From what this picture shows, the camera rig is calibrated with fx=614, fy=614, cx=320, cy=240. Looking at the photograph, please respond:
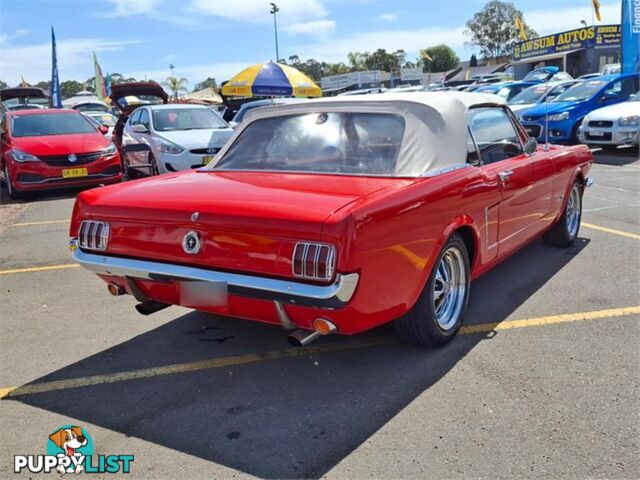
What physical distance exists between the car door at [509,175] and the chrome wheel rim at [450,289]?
58 cm

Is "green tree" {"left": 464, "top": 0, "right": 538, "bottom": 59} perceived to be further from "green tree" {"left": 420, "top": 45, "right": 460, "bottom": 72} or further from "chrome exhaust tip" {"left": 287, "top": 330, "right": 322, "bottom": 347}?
"chrome exhaust tip" {"left": 287, "top": 330, "right": 322, "bottom": 347}

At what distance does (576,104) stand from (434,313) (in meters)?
12.5

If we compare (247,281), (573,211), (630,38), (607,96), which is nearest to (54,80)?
(607,96)

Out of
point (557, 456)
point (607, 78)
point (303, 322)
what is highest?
point (607, 78)

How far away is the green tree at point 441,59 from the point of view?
92.1 m

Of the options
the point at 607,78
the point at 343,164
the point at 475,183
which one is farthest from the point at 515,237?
the point at 607,78

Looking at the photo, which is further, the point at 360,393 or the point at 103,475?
the point at 360,393

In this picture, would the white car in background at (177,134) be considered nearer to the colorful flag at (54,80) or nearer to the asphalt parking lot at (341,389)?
the asphalt parking lot at (341,389)

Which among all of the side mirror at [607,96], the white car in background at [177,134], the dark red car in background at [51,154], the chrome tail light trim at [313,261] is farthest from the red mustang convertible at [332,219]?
the side mirror at [607,96]

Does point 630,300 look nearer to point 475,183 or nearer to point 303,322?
point 475,183

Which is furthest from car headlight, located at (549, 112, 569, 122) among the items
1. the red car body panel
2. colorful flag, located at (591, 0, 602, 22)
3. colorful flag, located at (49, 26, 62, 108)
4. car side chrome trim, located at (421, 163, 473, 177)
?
colorful flag, located at (591, 0, 602, 22)

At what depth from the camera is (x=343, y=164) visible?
148 inches

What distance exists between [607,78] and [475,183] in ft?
43.7

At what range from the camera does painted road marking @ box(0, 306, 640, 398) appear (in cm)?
343
